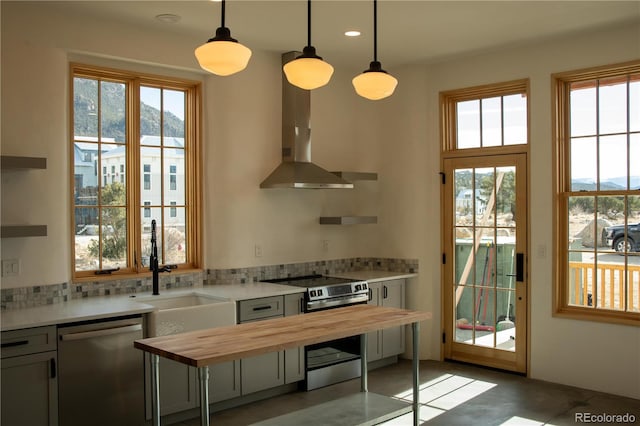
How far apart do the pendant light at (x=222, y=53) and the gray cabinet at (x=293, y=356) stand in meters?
2.71

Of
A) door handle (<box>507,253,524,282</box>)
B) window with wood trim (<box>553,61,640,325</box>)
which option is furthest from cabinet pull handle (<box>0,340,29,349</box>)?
window with wood trim (<box>553,61,640,325</box>)

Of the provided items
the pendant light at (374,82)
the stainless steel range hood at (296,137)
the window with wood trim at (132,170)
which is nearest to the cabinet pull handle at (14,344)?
the window with wood trim at (132,170)

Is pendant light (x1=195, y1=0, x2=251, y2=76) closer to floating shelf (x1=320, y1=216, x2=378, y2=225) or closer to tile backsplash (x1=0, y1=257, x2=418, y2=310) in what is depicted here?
tile backsplash (x1=0, y1=257, x2=418, y2=310)

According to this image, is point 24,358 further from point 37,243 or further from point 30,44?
point 30,44

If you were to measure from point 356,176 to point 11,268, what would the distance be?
325cm

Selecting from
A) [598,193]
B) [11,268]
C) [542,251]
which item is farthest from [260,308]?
[598,193]

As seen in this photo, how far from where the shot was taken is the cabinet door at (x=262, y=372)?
4.62 metres

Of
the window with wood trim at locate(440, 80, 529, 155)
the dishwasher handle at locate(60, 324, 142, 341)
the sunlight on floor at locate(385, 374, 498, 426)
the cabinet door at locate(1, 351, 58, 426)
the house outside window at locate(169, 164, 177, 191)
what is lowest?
the sunlight on floor at locate(385, 374, 498, 426)

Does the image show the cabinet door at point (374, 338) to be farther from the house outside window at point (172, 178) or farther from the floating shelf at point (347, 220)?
the house outside window at point (172, 178)

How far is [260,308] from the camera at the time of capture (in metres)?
4.75

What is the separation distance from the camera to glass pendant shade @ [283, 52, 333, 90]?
8.94ft

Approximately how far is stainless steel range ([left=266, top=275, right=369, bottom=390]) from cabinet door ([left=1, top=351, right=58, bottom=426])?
2100 mm

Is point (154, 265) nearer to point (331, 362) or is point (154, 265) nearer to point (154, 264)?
point (154, 264)

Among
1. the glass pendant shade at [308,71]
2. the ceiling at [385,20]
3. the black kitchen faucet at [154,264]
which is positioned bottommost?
the black kitchen faucet at [154,264]
